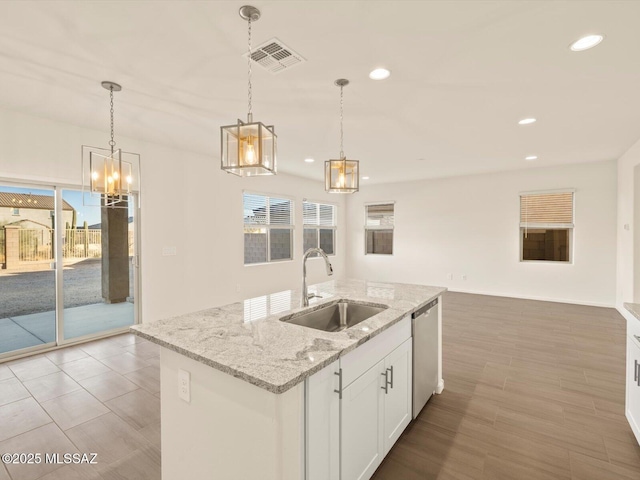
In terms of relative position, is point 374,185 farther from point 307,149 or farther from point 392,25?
point 392,25

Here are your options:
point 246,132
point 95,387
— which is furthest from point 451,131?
point 95,387

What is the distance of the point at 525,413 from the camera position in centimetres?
245

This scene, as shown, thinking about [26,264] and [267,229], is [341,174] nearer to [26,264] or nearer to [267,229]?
[26,264]

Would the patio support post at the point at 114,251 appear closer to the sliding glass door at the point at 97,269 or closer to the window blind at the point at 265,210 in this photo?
the sliding glass door at the point at 97,269

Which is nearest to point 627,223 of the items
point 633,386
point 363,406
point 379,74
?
point 633,386

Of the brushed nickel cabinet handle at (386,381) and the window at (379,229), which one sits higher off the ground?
the window at (379,229)

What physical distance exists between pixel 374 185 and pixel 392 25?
21.7 feet

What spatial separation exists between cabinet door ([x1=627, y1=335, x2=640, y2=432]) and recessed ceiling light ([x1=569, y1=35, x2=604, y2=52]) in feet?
6.64

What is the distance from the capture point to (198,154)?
5211 mm

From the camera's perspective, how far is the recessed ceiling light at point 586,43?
2.11m

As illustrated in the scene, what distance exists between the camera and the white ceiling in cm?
190

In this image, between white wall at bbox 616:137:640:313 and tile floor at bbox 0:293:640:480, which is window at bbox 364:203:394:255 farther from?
tile floor at bbox 0:293:640:480

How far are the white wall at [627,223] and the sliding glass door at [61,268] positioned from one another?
23.9 ft

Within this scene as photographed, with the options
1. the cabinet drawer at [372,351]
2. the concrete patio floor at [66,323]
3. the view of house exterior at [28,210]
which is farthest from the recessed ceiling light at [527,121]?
the concrete patio floor at [66,323]
